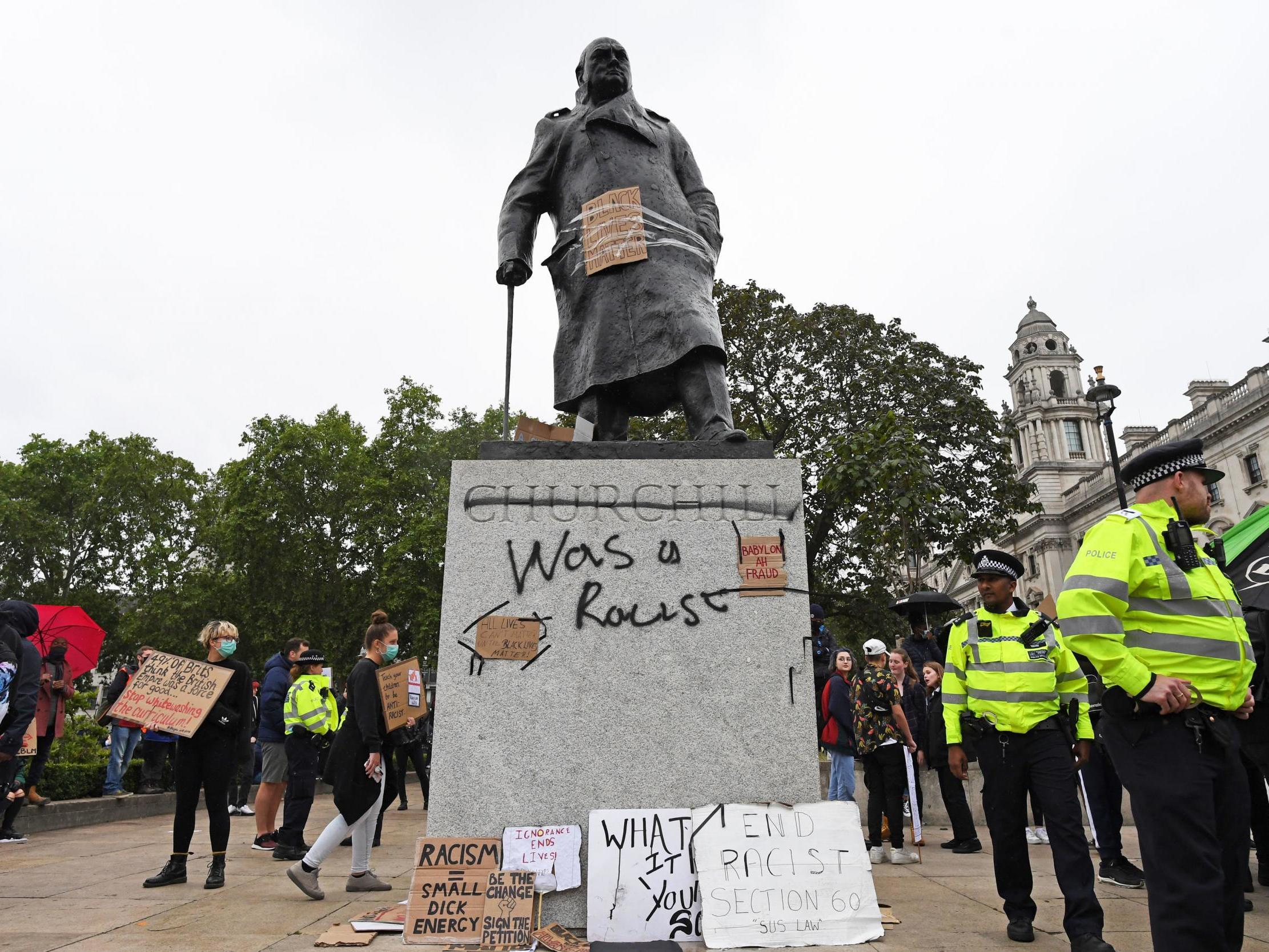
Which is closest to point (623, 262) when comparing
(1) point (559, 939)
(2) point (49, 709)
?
(1) point (559, 939)

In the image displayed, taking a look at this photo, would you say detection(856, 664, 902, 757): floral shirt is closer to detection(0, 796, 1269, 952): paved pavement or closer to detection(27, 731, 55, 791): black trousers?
detection(0, 796, 1269, 952): paved pavement

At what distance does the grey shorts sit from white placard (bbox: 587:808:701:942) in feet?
17.4

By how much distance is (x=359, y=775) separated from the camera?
561 centimetres

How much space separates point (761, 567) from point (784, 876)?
1.38 m

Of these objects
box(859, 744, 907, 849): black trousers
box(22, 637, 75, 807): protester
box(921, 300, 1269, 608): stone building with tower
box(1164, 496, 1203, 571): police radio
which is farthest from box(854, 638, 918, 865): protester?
box(921, 300, 1269, 608): stone building with tower

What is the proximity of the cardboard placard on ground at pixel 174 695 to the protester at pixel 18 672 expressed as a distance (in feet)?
1.69

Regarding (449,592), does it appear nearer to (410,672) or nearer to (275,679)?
(410,672)

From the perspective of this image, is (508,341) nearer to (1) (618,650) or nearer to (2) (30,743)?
(1) (618,650)

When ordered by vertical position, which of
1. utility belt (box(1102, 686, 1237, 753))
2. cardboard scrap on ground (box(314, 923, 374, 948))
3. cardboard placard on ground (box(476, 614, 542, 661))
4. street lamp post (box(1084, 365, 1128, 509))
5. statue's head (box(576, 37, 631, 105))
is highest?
street lamp post (box(1084, 365, 1128, 509))

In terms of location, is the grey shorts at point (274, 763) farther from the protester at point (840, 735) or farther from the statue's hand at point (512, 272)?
the statue's hand at point (512, 272)

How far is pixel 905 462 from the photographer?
13055 millimetres

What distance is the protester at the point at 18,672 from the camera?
18.7ft

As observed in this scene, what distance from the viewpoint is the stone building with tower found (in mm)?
42969

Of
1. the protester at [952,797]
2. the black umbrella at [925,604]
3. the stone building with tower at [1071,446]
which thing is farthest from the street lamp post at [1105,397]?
the stone building with tower at [1071,446]
